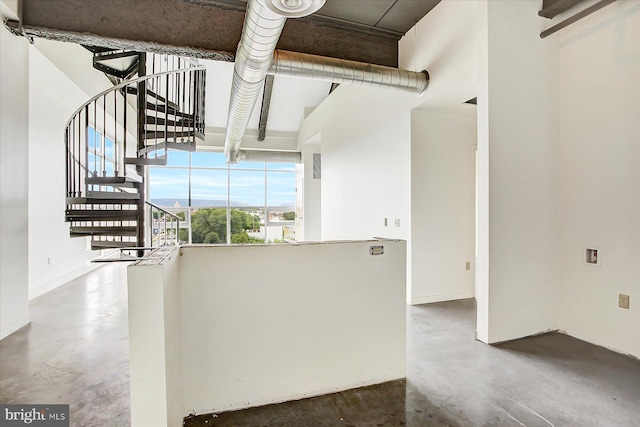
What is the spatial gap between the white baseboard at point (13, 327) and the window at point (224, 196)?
5.66 m

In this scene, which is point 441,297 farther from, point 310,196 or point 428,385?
point 310,196

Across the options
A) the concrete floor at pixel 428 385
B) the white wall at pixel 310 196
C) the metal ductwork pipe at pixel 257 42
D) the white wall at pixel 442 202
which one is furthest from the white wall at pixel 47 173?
the white wall at pixel 442 202

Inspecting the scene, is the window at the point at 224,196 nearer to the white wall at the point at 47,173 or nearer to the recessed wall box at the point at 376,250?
the white wall at the point at 47,173

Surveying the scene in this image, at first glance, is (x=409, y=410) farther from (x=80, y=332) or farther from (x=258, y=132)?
(x=258, y=132)

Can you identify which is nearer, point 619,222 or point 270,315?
point 270,315

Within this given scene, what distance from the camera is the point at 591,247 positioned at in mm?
2967

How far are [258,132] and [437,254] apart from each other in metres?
6.59

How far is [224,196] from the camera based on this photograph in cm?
938

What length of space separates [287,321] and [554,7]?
380 cm

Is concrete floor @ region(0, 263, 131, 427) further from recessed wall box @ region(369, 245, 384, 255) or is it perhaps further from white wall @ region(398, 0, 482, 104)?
white wall @ region(398, 0, 482, 104)

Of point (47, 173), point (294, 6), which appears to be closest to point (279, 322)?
point (294, 6)

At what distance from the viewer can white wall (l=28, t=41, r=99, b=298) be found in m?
4.58

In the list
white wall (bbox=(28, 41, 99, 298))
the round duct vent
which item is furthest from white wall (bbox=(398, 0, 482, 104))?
white wall (bbox=(28, 41, 99, 298))

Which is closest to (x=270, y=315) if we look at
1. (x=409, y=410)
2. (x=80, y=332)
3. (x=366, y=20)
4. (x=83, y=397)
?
(x=409, y=410)
